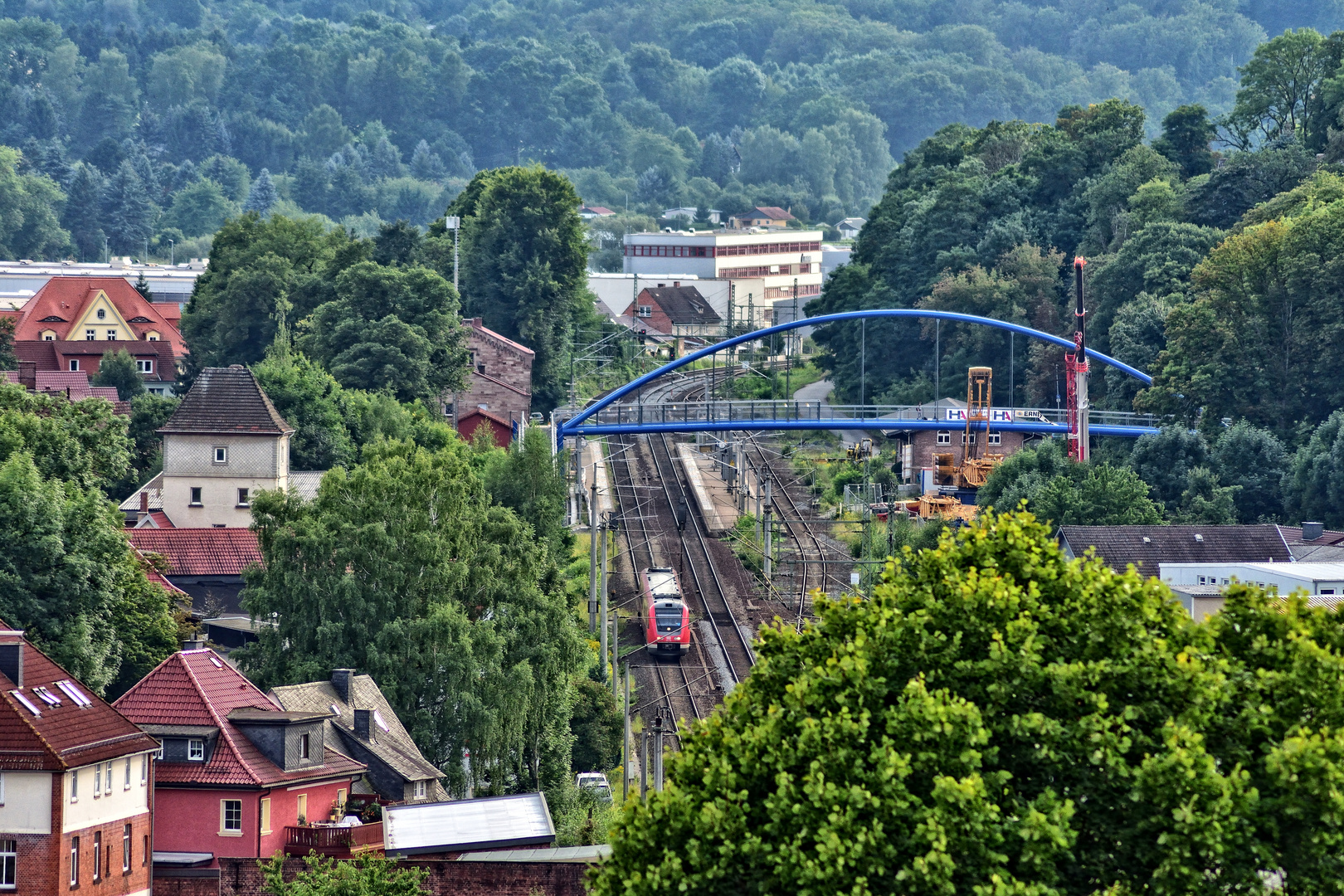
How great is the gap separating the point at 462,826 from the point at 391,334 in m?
59.9

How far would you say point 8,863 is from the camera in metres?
40.6

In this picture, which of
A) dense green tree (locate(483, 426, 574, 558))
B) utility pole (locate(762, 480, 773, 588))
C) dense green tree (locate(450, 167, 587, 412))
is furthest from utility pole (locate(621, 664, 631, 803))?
dense green tree (locate(450, 167, 587, 412))

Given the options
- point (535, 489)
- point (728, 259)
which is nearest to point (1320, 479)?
point (535, 489)

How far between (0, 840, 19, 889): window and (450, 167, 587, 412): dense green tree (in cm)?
8232

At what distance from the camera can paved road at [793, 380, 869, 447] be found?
10800 centimetres

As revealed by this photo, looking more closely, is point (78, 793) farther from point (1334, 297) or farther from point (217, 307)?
point (217, 307)

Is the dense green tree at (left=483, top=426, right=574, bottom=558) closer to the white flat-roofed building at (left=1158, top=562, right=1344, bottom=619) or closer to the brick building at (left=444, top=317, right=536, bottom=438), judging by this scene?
the white flat-roofed building at (left=1158, top=562, right=1344, bottom=619)

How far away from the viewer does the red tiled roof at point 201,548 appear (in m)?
69.2

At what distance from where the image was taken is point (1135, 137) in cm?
12769

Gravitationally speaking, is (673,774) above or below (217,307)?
below

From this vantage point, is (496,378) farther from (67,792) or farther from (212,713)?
(67,792)

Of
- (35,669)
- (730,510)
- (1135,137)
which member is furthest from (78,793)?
(1135,137)

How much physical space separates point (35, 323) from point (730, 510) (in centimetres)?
5430

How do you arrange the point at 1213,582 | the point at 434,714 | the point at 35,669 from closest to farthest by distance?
the point at 35,669
the point at 434,714
the point at 1213,582
